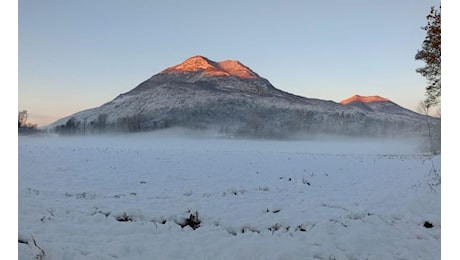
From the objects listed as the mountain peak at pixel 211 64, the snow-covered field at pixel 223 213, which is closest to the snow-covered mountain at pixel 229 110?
the mountain peak at pixel 211 64

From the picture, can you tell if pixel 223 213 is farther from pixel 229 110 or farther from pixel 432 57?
pixel 229 110

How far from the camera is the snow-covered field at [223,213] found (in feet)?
13.8

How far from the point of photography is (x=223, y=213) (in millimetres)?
6082

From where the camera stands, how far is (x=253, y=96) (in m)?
85.1

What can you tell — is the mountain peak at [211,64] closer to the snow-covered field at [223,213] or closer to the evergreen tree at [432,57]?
the snow-covered field at [223,213]

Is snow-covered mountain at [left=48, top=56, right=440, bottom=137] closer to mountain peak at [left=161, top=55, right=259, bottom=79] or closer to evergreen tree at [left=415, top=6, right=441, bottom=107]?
mountain peak at [left=161, top=55, right=259, bottom=79]

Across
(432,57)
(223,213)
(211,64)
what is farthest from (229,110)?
(223,213)

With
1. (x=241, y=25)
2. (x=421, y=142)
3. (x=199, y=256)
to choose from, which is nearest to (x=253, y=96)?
(x=421, y=142)

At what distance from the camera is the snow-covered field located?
421 cm

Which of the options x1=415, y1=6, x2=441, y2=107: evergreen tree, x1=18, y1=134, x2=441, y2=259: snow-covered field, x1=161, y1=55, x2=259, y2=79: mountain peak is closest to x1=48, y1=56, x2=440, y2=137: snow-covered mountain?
x1=161, y1=55, x2=259, y2=79: mountain peak

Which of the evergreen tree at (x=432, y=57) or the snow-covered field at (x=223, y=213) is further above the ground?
the evergreen tree at (x=432, y=57)

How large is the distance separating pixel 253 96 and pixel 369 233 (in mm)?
81235
